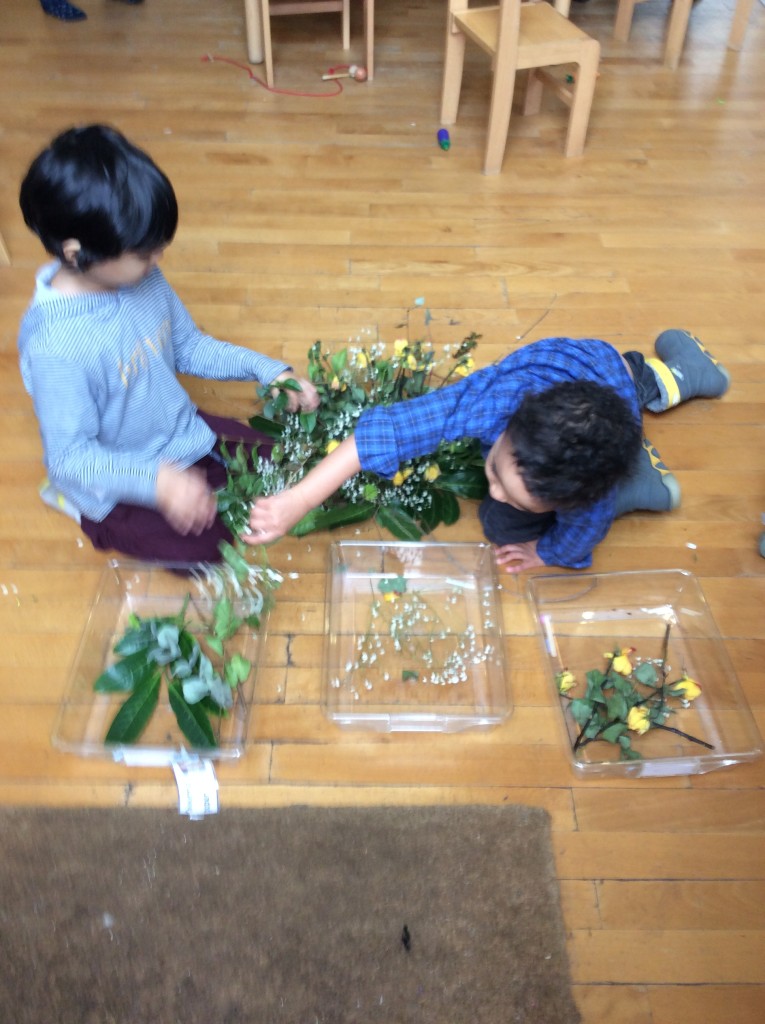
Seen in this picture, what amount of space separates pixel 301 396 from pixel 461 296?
76 cm

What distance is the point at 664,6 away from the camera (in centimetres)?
337

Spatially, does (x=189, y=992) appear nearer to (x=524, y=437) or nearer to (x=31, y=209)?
(x=524, y=437)

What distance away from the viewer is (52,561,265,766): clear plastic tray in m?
1.28

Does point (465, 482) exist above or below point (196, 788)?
above

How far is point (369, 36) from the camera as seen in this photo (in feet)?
9.07

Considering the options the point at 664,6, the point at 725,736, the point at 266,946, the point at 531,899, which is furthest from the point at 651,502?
the point at 664,6

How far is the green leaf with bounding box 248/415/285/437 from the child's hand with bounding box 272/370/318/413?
0.08 m

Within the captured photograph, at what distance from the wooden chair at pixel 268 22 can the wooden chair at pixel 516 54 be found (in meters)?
0.42

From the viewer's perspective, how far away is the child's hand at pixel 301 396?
4.97ft

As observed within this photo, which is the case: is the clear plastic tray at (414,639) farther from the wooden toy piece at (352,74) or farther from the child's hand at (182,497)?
the wooden toy piece at (352,74)

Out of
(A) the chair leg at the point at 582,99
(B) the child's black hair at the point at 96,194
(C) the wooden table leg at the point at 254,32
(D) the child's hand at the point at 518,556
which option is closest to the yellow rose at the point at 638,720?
(D) the child's hand at the point at 518,556

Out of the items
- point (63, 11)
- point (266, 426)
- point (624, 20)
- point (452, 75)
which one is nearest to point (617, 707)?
point (266, 426)

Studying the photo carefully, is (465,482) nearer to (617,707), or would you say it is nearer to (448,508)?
(448,508)

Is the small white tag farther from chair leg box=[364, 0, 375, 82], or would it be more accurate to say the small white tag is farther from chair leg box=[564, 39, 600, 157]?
chair leg box=[364, 0, 375, 82]
